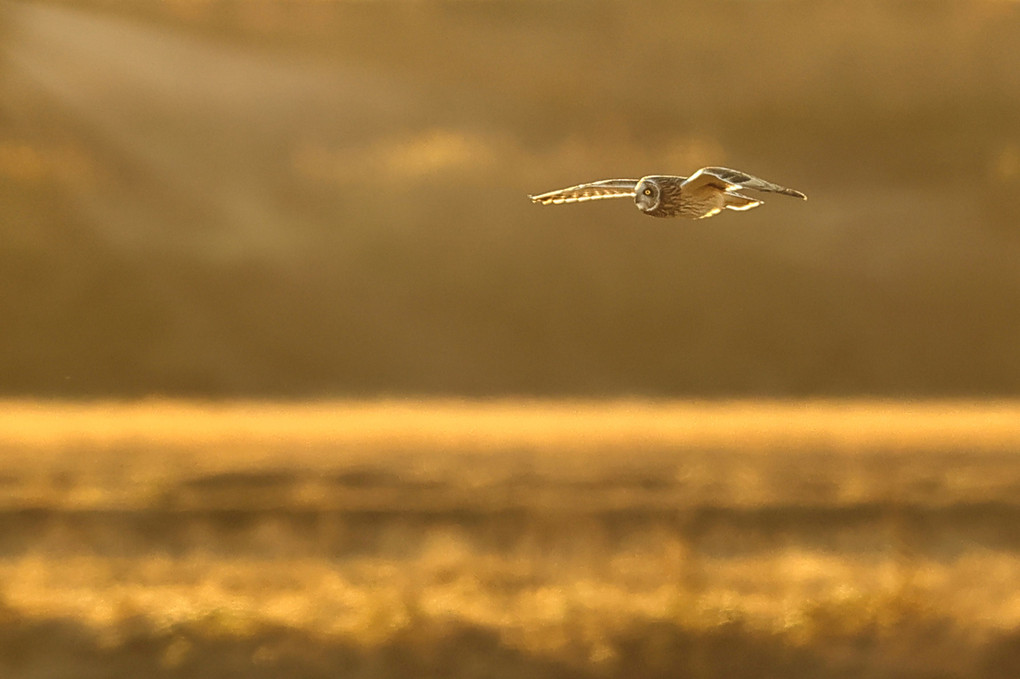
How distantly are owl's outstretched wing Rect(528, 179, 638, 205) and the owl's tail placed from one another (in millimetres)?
175

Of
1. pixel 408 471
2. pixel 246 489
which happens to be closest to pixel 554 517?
pixel 408 471

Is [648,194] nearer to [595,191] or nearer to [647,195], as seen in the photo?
[647,195]

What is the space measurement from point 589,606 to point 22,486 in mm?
2805

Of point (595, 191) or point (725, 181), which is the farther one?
point (595, 191)

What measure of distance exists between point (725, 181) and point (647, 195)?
0.13 meters

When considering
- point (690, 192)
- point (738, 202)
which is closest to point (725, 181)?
point (690, 192)

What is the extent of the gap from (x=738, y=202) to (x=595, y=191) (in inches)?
10.6

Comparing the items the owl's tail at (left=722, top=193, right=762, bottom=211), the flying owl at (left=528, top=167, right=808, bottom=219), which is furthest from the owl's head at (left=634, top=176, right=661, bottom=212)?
the owl's tail at (left=722, top=193, right=762, bottom=211)

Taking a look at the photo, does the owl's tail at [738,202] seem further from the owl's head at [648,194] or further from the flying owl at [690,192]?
the owl's head at [648,194]

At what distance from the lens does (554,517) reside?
403 cm

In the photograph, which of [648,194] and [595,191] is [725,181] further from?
[595,191]

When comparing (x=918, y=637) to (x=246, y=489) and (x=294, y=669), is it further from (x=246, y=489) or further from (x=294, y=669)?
(x=246, y=489)

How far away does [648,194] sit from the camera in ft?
4.72

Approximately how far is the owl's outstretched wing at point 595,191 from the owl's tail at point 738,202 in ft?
0.57
